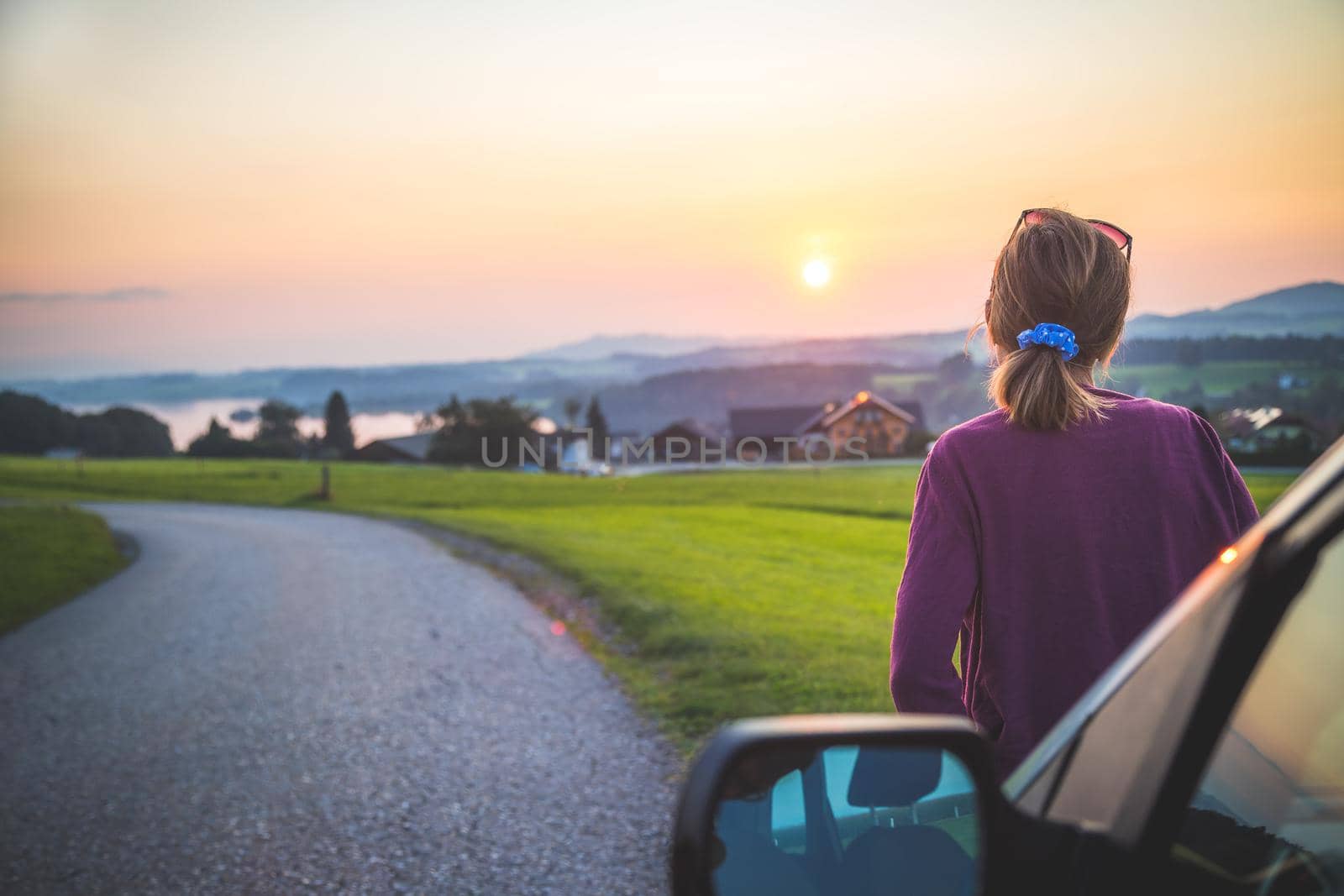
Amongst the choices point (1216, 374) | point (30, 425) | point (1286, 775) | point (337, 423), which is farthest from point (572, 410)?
point (1286, 775)

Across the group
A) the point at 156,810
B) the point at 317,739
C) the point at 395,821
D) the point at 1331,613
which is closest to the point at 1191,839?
the point at 1331,613

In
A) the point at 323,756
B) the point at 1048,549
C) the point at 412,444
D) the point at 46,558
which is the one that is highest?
the point at 1048,549

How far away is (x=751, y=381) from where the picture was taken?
58812 mm

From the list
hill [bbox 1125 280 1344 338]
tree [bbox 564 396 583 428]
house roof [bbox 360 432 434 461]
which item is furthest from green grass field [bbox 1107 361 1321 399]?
tree [bbox 564 396 583 428]

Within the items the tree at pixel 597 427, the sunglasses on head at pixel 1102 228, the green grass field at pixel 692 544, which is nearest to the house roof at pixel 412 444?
the green grass field at pixel 692 544

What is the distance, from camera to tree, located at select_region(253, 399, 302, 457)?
5403 cm

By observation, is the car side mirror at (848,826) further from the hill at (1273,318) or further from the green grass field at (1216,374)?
the green grass field at (1216,374)

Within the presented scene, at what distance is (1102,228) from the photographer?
6.49ft

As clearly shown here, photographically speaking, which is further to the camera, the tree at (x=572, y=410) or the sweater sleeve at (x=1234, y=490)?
the tree at (x=572, y=410)

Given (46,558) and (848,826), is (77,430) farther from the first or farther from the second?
(848,826)

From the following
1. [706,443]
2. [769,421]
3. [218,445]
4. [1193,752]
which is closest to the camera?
[1193,752]

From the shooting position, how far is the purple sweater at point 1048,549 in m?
1.68

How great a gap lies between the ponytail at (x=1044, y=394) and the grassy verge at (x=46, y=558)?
44.0ft

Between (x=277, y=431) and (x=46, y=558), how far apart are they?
45.5m
